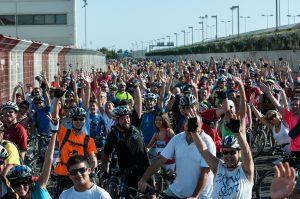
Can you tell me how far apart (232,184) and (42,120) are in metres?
7.44

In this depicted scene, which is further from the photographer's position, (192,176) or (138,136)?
(138,136)

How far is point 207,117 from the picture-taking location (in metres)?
8.75

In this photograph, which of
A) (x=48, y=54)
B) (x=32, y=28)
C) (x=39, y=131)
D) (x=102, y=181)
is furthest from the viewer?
(x=32, y=28)

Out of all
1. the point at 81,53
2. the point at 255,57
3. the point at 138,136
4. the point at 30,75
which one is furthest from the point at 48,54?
the point at 255,57

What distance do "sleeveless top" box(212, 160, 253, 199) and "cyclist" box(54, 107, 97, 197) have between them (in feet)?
7.46

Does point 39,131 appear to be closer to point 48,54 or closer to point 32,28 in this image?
point 48,54

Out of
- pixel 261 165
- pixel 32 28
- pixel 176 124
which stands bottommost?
pixel 261 165

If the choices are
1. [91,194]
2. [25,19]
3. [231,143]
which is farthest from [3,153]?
[25,19]

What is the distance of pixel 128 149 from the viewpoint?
7.81 metres

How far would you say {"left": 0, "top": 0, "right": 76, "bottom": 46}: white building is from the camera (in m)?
64.7

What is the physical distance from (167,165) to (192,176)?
2.91 metres

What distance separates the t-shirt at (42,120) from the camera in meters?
12.6

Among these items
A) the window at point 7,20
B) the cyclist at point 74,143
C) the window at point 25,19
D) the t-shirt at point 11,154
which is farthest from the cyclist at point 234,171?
the window at point 25,19

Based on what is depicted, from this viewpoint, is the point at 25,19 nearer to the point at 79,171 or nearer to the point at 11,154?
the point at 11,154
